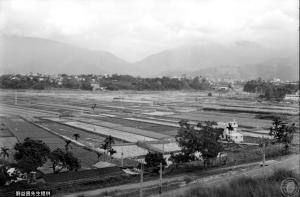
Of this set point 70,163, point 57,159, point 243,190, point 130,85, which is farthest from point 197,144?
point 130,85

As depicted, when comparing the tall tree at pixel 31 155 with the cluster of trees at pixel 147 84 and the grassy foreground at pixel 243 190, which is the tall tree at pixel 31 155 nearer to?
the grassy foreground at pixel 243 190

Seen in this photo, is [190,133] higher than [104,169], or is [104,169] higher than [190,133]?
[190,133]

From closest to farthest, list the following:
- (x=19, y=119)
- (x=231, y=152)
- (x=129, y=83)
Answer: (x=231, y=152) → (x=19, y=119) → (x=129, y=83)

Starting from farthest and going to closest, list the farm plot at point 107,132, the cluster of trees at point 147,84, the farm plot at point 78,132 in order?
1. the cluster of trees at point 147,84
2. the farm plot at point 107,132
3. the farm plot at point 78,132

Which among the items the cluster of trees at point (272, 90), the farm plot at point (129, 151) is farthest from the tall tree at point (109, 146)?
the cluster of trees at point (272, 90)

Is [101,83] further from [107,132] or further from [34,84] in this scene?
[107,132]

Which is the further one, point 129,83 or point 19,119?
point 129,83

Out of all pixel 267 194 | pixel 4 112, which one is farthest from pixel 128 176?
pixel 4 112

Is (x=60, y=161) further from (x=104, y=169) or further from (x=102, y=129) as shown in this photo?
(x=102, y=129)
